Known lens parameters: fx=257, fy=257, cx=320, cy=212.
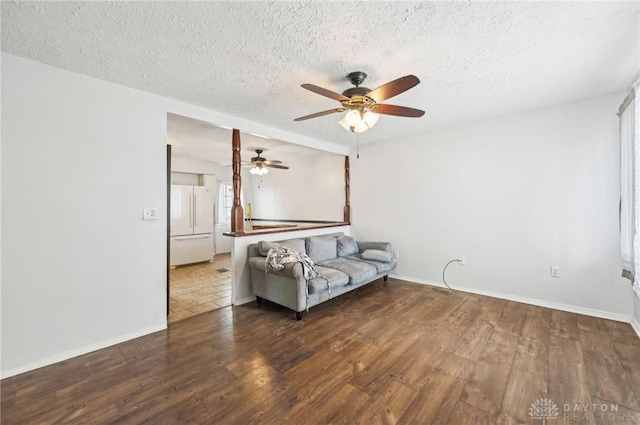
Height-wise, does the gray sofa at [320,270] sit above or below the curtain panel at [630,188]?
below

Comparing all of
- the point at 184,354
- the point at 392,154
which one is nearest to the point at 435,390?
the point at 184,354

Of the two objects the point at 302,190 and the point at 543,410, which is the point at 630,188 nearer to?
the point at 543,410

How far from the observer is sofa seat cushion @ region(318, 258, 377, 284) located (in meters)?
3.53

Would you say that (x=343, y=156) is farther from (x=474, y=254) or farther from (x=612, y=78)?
(x=612, y=78)

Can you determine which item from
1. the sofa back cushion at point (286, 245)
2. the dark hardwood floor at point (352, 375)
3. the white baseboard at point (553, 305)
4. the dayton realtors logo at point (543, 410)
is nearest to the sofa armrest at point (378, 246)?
the white baseboard at point (553, 305)

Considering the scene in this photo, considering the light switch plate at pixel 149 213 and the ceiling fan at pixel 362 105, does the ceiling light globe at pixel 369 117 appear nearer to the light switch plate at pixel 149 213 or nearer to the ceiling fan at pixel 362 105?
the ceiling fan at pixel 362 105

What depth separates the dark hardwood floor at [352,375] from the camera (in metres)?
1.62

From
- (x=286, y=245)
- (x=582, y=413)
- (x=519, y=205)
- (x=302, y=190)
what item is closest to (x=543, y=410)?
(x=582, y=413)

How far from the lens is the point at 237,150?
3512 millimetres

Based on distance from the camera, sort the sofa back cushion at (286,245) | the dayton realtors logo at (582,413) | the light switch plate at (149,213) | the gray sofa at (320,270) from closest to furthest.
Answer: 1. the dayton realtors logo at (582,413)
2. the light switch plate at (149,213)
3. the gray sofa at (320,270)
4. the sofa back cushion at (286,245)

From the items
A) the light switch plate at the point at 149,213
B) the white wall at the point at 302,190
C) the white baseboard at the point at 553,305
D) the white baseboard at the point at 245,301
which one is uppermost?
the white wall at the point at 302,190

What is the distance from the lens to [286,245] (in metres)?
3.64

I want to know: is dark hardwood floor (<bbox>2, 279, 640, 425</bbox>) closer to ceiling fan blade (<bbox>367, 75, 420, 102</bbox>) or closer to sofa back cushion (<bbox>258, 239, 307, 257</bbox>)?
sofa back cushion (<bbox>258, 239, 307, 257</bbox>)

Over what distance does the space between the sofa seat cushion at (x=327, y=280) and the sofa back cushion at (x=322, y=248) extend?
51 centimetres
